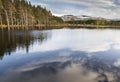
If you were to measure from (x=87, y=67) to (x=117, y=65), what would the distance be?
9.89 ft

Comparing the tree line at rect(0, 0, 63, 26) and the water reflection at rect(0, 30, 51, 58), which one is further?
the tree line at rect(0, 0, 63, 26)

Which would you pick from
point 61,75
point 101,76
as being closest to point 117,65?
point 101,76

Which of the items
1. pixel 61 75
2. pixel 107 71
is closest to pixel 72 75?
pixel 61 75

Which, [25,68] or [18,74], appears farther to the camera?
[25,68]

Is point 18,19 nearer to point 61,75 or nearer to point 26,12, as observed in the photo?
point 26,12

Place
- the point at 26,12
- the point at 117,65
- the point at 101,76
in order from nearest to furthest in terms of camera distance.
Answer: the point at 101,76
the point at 117,65
the point at 26,12

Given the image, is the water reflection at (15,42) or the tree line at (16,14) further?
the tree line at (16,14)

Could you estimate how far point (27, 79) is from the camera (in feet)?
48.7

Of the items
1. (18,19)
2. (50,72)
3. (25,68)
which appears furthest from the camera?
(18,19)

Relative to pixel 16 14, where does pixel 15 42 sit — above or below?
below

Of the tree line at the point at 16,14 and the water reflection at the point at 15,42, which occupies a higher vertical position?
the tree line at the point at 16,14

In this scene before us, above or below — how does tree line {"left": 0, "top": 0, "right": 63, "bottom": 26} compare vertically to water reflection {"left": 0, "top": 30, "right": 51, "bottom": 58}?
above

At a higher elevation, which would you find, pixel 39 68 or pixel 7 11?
pixel 7 11

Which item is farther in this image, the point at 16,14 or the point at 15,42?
the point at 16,14
